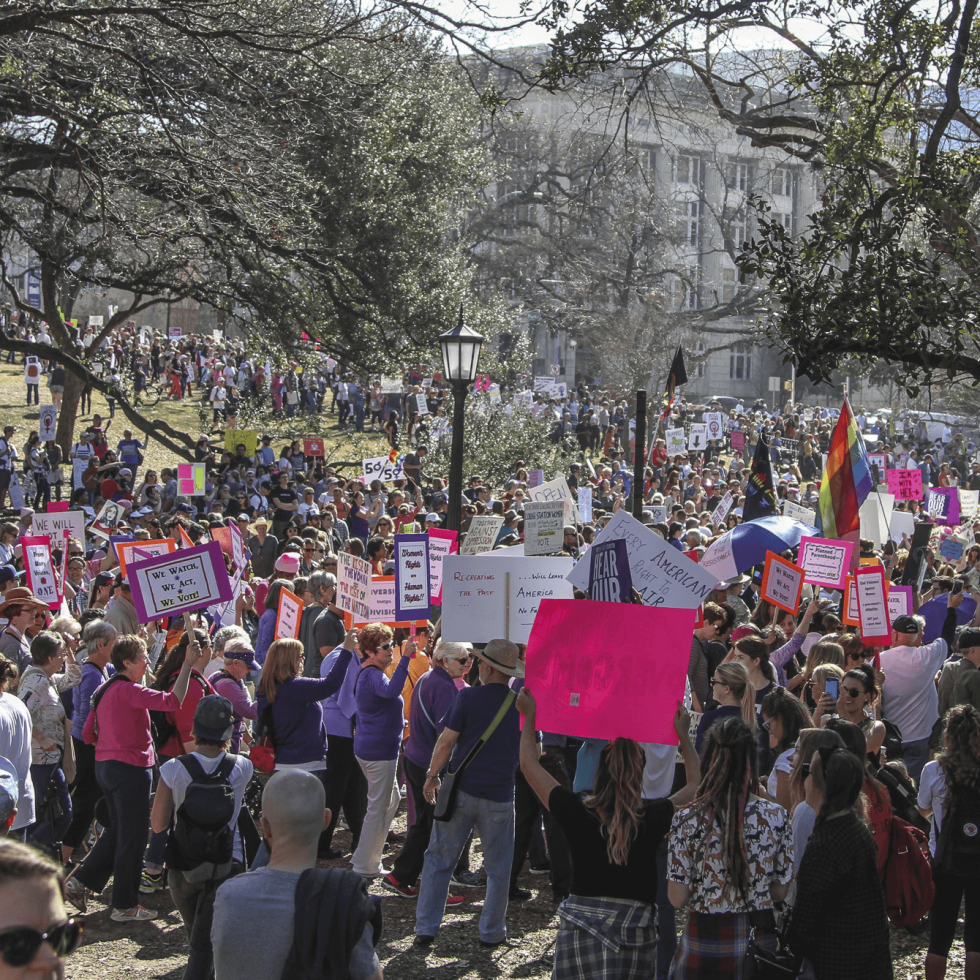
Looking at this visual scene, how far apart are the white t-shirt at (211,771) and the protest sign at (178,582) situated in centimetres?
194

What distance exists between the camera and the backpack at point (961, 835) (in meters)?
5.08

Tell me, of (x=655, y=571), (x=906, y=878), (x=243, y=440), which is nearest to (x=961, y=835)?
(x=906, y=878)

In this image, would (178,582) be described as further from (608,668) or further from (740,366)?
(740,366)

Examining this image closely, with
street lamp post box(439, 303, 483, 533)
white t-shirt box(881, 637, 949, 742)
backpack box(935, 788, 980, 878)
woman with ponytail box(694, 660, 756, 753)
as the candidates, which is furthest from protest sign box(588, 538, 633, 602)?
street lamp post box(439, 303, 483, 533)

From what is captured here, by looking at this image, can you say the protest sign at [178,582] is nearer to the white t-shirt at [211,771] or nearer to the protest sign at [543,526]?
the white t-shirt at [211,771]

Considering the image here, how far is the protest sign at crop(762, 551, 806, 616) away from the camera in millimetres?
8797

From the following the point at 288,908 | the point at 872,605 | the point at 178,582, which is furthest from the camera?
the point at 872,605

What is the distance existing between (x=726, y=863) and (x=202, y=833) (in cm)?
223

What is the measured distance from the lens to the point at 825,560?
9367 millimetres

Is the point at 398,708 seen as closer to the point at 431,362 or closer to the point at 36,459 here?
the point at 431,362

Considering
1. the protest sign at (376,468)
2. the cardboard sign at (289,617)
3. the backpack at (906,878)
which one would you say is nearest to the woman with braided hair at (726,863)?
the backpack at (906,878)

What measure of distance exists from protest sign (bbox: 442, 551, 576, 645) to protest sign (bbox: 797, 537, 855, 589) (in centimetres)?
342

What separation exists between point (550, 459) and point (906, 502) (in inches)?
271

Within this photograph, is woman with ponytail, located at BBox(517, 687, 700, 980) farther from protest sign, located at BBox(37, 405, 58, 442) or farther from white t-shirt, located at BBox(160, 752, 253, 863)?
protest sign, located at BBox(37, 405, 58, 442)
